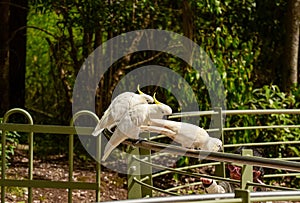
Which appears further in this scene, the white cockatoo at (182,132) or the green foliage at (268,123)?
the green foliage at (268,123)

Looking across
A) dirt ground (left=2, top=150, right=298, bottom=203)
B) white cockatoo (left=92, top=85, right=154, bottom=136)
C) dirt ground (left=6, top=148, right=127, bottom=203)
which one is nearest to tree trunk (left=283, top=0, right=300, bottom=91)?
dirt ground (left=2, top=150, right=298, bottom=203)

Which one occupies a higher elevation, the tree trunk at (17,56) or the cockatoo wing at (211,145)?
the tree trunk at (17,56)

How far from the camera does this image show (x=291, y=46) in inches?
399

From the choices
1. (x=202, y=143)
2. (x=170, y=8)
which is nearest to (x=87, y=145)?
(x=170, y=8)

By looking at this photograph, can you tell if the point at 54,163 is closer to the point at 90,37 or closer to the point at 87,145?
the point at 87,145

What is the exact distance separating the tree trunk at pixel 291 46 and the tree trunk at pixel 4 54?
3375 mm

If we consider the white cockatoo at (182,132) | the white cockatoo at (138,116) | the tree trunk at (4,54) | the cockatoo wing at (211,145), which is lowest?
the cockatoo wing at (211,145)

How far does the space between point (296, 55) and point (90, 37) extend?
2.42m

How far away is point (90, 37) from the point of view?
10000 mm

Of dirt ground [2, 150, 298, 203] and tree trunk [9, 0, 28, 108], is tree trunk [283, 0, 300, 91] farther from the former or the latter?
tree trunk [9, 0, 28, 108]

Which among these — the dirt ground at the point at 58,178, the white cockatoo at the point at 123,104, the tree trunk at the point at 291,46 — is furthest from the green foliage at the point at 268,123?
the white cockatoo at the point at 123,104

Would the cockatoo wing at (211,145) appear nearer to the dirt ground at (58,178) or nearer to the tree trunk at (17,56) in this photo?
the dirt ground at (58,178)

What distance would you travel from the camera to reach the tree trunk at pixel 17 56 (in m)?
11.3

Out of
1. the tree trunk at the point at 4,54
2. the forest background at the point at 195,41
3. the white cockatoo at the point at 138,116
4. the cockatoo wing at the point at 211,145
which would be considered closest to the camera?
the white cockatoo at the point at 138,116
